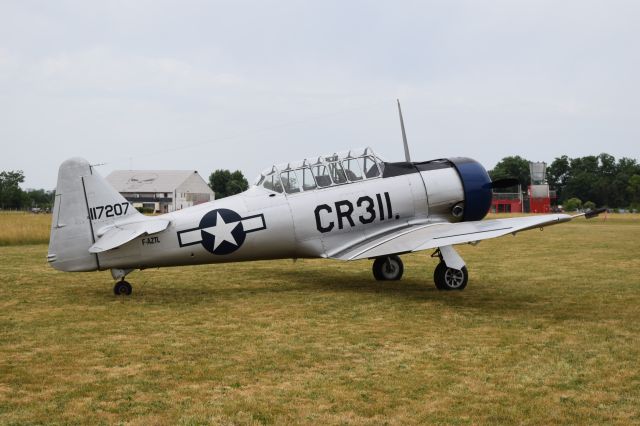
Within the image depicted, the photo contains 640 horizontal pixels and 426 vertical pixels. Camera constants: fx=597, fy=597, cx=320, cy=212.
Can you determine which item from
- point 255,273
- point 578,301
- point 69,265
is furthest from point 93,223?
point 578,301

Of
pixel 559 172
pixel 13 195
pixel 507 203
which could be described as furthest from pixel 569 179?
pixel 13 195

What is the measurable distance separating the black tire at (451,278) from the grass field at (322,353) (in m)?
0.19

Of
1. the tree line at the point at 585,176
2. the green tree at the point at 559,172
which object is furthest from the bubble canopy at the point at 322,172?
the green tree at the point at 559,172

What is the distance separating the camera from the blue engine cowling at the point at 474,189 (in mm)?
11742

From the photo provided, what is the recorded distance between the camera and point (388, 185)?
11438 mm

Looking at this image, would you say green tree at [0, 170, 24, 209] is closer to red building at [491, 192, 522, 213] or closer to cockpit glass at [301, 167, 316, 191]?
red building at [491, 192, 522, 213]

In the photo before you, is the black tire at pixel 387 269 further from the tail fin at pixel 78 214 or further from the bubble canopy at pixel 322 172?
the tail fin at pixel 78 214

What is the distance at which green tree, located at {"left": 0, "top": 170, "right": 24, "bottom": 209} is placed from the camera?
116125mm

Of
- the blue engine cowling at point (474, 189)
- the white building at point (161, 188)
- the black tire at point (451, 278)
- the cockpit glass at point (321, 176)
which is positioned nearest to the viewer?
the black tire at point (451, 278)

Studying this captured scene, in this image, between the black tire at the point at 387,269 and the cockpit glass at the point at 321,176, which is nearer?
the cockpit glass at the point at 321,176

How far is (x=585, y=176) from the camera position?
375ft

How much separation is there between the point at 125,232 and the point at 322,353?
16.2ft

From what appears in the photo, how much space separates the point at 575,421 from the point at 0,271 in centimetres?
1379

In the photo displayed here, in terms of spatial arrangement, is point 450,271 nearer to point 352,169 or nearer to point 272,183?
point 352,169
